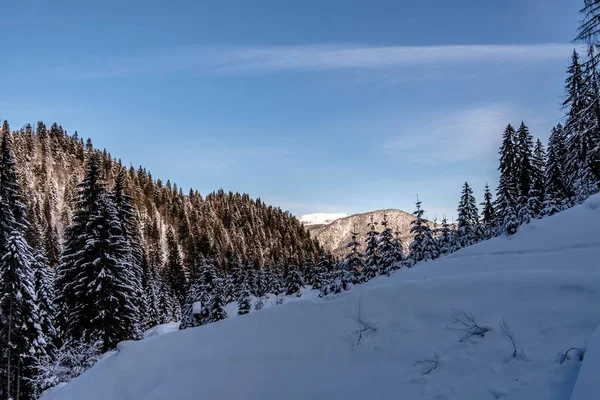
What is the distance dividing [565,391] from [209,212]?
120850 mm

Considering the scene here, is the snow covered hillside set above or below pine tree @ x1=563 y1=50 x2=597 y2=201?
below

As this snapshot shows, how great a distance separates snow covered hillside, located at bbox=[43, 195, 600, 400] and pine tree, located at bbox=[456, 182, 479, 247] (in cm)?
1814

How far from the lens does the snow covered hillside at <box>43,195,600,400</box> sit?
180 inches

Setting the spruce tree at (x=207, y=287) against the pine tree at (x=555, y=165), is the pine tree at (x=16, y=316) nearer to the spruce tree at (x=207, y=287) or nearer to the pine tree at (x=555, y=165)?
the spruce tree at (x=207, y=287)

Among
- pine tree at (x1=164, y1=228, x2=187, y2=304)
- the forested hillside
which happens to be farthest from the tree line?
the forested hillside

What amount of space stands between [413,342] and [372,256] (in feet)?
76.6

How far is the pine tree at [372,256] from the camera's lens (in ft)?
91.7

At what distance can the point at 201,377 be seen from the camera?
6.85 meters

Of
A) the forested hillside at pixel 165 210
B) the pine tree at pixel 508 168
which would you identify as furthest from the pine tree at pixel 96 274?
the forested hillside at pixel 165 210

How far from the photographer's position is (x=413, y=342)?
5.82 meters

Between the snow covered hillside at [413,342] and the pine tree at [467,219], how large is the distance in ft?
59.5

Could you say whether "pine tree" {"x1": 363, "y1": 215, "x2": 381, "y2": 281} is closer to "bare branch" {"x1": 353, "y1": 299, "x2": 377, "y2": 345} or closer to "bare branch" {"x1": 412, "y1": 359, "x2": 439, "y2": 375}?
"bare branch" {"x1": 353, "y1": 299, "x2": 377, "y2": 345}

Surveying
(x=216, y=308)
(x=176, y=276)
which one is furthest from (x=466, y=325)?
(x=176, y=276)

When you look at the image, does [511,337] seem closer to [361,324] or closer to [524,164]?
[361,324]
